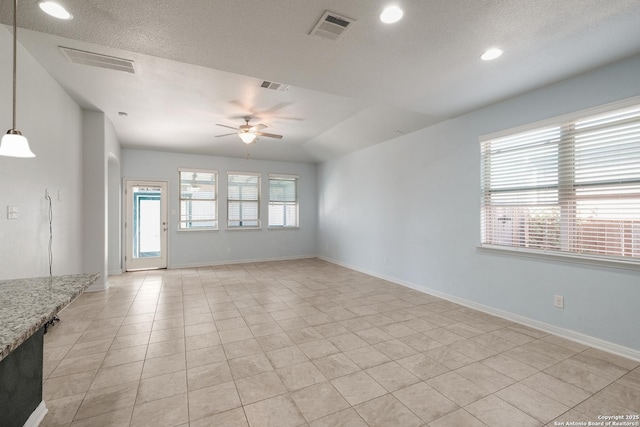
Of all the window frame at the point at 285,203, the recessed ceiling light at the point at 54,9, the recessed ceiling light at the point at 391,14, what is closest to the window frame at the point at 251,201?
the window frame at the point at 285,203

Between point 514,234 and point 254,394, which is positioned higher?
point 514,234

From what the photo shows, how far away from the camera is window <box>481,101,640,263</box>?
261 centimetres

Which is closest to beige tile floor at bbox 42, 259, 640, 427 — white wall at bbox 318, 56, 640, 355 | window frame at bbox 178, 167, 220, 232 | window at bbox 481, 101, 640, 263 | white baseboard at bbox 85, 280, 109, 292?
white wall at bbox 318, 56, 640, 355

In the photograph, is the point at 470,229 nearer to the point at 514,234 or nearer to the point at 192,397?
the point at 514,234

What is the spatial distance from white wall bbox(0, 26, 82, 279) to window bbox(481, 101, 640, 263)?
5.01m

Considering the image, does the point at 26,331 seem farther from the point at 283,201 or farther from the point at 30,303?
the point at 283,201

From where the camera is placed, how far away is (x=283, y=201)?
8.07 m

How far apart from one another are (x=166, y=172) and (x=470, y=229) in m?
6.42

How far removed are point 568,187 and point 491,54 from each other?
1662 millimetres

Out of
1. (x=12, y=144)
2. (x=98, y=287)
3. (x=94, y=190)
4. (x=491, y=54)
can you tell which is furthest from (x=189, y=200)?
(x=491, y=54)

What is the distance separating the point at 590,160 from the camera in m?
2.84

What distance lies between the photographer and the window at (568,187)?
2611mm

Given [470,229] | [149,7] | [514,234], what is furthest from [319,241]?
[149,7]

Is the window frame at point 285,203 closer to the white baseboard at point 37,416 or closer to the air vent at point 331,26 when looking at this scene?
the air vent at point 331,26
